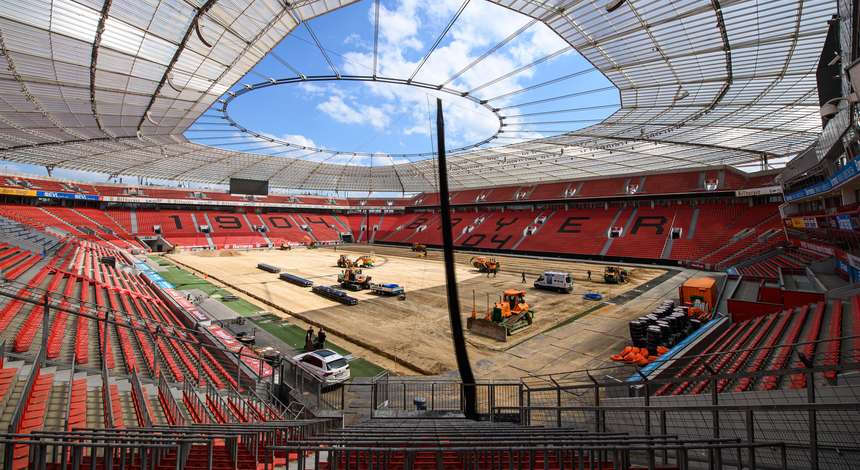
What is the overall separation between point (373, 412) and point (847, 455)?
836 centimetres

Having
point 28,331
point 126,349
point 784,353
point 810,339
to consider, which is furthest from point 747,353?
point 28,331

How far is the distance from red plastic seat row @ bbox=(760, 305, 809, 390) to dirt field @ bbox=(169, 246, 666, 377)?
18.8ft

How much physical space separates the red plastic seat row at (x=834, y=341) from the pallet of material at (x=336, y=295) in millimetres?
18904

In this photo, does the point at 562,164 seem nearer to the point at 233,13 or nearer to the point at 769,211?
the point at 769,211

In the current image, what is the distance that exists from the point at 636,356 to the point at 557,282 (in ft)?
40.9

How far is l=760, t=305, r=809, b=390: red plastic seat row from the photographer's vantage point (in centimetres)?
588

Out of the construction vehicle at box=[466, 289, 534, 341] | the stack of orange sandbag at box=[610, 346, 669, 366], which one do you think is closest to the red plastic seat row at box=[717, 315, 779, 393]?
the stack of orange sandbag at box=[610, 346, 669, 366]

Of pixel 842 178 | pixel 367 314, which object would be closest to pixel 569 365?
pixel 367 314

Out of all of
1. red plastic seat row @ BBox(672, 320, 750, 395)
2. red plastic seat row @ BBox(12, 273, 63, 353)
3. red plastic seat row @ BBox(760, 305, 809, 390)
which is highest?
red plastic seat row @ BBox(12, 273, 63, 353)

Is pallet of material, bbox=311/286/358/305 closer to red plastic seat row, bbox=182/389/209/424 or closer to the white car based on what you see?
the white car

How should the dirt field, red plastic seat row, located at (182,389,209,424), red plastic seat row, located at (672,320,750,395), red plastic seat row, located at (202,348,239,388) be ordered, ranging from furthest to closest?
1. the dirt field
2. red plastic seat row, located at (202,348,239,388)
3. red plastic seat row, located at (672,320,750,395)
4. red plastic seat row, located at (182,389,209,424)

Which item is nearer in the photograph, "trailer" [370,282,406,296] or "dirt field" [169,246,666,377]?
"dirt field" [169,246,666,377]

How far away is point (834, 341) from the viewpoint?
749 cm

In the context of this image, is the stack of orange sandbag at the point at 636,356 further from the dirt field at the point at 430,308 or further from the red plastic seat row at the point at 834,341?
the red plastic seat row at the point at 834,341
